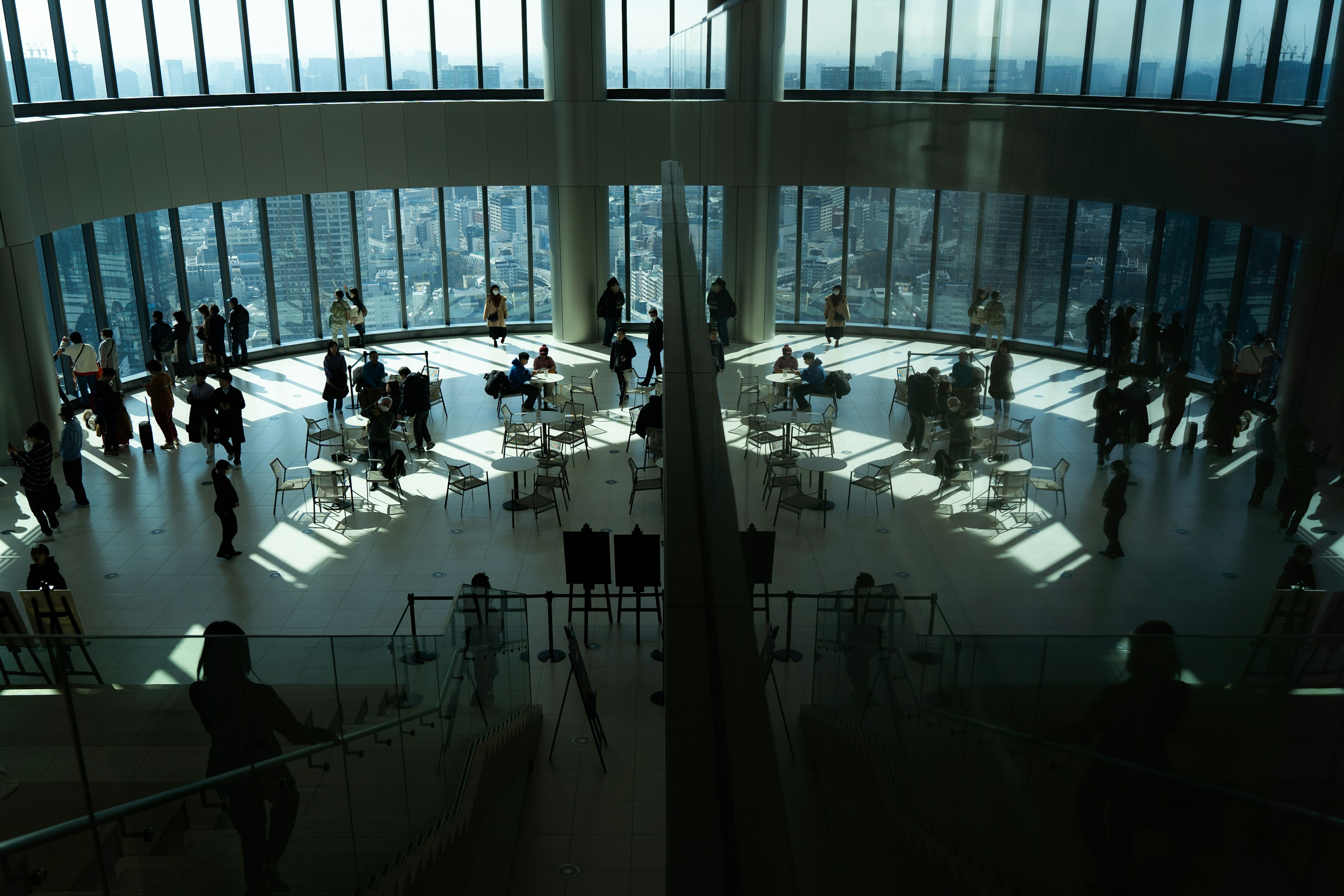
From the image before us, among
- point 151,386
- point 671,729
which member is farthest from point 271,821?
point 151,386

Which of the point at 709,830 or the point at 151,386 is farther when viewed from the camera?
the point at 151,386

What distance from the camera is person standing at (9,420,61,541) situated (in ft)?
38.5

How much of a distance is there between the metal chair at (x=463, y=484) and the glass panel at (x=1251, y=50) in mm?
12544

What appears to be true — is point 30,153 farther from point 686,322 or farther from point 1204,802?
point 1204,802

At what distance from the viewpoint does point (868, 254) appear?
1.46m

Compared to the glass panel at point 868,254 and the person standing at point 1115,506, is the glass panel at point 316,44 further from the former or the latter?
the person standing at point 1115,506

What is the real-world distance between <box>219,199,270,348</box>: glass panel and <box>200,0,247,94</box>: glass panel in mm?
2362

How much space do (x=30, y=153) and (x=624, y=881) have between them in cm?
1485

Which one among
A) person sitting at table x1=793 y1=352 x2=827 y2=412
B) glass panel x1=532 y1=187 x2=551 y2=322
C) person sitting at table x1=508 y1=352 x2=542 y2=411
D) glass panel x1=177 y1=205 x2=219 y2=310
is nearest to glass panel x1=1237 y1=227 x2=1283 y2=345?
person sitting at table x1=793 y1=352 x2=827 y2=412

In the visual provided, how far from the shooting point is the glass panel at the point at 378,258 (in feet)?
71.1

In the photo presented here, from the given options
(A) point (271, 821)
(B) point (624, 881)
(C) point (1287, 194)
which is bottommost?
(B) point (624, 881)

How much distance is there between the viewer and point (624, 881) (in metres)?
6.88

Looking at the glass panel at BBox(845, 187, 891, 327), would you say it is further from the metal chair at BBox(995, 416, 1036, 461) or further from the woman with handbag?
the metal chair at BBox(995, 416, 1036, 461)

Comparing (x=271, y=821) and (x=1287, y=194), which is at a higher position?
(x=1287, y=194)
